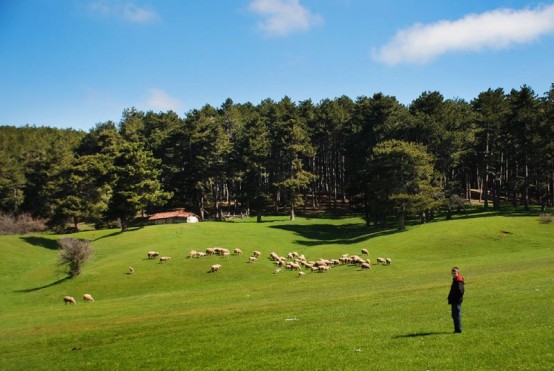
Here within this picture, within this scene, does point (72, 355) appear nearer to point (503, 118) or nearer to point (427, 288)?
point (427, 288)

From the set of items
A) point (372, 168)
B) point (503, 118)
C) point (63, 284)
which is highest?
point (503, 118)

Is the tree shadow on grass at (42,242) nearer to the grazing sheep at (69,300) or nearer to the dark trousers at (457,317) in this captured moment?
the grazing sheep at (69,300)

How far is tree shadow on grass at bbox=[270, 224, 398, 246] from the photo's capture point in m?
74.4

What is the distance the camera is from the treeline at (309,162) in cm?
8300

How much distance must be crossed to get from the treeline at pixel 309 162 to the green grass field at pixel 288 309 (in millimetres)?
20348

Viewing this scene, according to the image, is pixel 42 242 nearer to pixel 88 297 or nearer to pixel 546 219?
pixel 88 297

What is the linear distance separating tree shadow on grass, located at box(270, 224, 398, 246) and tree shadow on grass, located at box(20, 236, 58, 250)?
39.0m

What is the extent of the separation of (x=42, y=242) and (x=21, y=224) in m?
29.6

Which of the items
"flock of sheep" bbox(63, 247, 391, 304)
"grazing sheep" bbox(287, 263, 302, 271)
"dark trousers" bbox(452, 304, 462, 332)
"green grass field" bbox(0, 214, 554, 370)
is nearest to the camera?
"green grass field" bbox(0, 214, 554, 370)

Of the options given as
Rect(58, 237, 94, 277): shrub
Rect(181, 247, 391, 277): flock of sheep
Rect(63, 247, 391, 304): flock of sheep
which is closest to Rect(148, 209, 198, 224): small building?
Rect(63, 247, 391, 304): flock of sheep

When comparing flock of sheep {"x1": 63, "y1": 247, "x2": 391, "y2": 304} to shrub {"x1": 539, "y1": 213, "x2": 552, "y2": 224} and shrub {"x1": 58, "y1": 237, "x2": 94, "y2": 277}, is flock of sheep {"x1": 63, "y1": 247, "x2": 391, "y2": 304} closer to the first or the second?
shrub {"x1": 58, "y1": 237, "x2": 94, "y2": 277}

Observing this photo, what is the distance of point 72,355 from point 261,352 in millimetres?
9312

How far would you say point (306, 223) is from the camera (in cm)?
9400

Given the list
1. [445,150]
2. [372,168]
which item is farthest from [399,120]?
[372,168]
